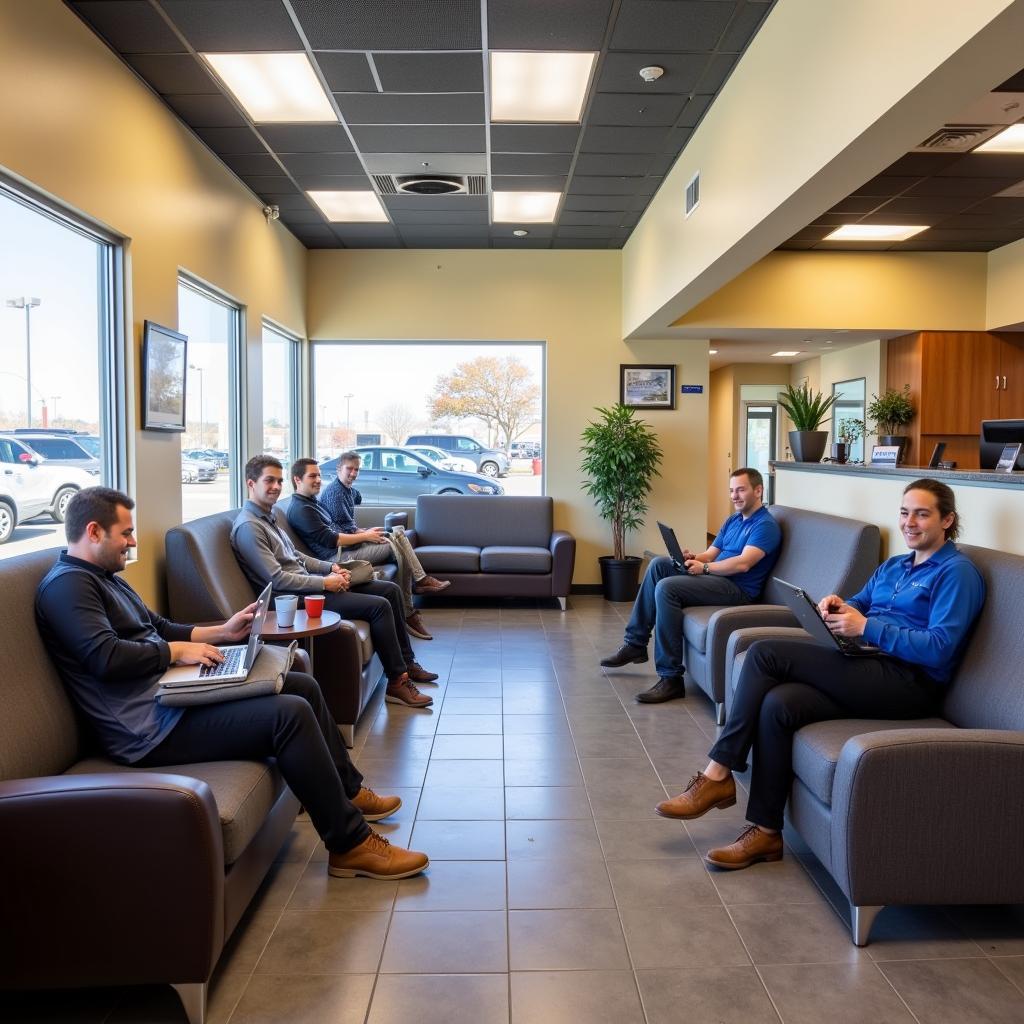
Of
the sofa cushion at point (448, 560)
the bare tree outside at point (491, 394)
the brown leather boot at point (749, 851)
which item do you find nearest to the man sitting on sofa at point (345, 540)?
the sofa cushion at point (448, 560)

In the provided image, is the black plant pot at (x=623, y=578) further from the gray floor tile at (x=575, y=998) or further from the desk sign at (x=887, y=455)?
the gray floor tile at (x=575, y=998)

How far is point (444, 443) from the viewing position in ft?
27.6

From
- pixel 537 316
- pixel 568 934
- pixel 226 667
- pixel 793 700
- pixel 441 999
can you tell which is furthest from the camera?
pixel 537 316

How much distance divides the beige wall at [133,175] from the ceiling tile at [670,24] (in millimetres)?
2253

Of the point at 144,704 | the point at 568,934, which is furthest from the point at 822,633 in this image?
the point at 144,704

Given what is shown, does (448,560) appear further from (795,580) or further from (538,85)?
(538,85)

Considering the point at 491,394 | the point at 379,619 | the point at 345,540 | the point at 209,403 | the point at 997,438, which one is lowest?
the point at 379,619

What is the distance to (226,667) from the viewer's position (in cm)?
269

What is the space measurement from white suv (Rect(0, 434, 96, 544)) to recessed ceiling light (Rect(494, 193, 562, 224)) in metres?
3.92

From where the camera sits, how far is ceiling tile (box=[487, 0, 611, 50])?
11.9 ft

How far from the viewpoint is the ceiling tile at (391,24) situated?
3609 millimetres

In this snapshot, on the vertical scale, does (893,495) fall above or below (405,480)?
above

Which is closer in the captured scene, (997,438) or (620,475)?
(997,438)

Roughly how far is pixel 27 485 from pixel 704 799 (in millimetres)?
2821
